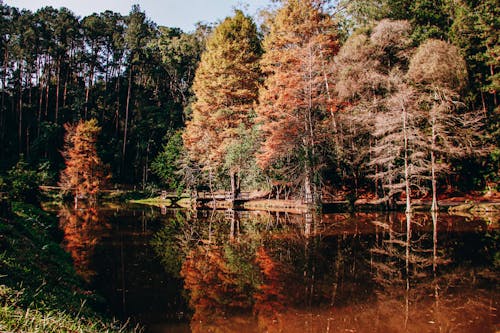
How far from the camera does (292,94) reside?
2414 cm

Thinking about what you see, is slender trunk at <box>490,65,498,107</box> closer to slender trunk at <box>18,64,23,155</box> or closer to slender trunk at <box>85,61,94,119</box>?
slender trunk at <box>85,61,94,119</box>

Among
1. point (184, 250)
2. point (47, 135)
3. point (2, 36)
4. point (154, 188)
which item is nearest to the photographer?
point (184, 250)

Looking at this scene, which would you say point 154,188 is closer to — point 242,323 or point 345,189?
point 345,189

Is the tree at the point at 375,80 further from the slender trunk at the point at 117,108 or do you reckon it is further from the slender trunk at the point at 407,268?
the slender trunk at the point at 117,108

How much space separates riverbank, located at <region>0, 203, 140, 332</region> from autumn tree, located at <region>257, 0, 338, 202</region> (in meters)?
15.9

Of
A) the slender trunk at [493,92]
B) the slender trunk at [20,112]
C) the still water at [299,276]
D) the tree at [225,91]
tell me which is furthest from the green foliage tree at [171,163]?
the slender trunk at [493,92]

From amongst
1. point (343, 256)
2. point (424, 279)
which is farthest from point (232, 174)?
point (424, 279)

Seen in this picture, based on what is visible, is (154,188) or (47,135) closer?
(154,188)

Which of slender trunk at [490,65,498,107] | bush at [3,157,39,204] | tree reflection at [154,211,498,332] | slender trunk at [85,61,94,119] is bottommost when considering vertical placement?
tree reflection at [154,211,498,332]

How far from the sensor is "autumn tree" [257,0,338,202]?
23.4 meters

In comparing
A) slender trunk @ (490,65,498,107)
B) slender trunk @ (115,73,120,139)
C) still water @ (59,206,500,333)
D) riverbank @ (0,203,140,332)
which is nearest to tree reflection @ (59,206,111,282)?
still water @ (59,206,500,333)

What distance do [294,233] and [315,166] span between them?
791 cm

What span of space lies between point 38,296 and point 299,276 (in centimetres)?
619

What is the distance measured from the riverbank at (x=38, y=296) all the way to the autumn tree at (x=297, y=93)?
15865 mm
